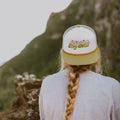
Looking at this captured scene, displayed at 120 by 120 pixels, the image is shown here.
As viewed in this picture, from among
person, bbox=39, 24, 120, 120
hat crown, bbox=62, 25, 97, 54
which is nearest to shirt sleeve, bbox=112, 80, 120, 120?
person, bbox=39, 24, 120, 120

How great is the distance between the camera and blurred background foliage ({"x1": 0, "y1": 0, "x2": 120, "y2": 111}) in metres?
8.92

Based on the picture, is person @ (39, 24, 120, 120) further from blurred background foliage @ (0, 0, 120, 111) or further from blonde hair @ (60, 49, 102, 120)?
blurred background foliage @ (0, 0, 120, 111)

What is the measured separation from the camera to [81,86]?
104 inches

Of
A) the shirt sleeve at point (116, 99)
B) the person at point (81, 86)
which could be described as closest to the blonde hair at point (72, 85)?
→ the person at point (81, 86)

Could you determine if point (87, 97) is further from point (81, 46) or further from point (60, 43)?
point (60, 43)

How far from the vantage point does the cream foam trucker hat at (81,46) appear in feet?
8.39

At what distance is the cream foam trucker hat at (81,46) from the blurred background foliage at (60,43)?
235 inches

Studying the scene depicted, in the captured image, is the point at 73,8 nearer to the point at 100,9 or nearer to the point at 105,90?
the point at 100,9

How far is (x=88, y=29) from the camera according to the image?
8.55 ft

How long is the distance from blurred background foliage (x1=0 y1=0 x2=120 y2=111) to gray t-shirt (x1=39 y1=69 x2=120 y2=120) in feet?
19.3

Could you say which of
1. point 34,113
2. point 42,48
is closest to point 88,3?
point 42,48

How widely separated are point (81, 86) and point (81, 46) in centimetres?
41

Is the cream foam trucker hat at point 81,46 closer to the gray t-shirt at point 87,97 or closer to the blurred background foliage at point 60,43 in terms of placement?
the gray t-shirt at point 87,97

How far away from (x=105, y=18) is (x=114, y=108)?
819 cm
